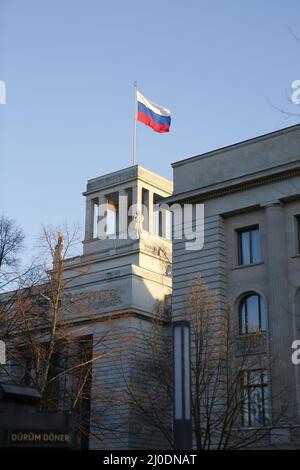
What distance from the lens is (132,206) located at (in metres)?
67.3

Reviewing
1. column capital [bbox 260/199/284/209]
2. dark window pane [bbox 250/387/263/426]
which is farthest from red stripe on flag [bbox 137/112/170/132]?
dark window pane [bbox 250/387/263/426]

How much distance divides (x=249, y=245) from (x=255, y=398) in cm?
827

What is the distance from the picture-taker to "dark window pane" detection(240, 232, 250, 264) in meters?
36.5

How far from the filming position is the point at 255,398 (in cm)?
3189

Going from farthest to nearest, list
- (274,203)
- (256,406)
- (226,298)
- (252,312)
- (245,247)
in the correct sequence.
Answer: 1. (245,247)
2. (226,298)
3. (252,312)
4. (274,203)
5. (256,406)

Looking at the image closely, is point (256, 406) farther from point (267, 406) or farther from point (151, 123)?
point (151, 123)

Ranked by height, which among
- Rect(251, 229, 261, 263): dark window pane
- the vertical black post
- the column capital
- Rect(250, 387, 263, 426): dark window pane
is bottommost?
the vertical black post

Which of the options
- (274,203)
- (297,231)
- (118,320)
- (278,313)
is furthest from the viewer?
(118,320)

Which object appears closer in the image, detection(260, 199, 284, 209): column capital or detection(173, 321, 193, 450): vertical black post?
detection(173, 321, 193, 450): vertical black post

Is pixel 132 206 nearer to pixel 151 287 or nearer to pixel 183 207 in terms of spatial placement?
pixel 151 287

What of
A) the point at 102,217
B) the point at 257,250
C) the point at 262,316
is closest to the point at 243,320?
the point at 262,316

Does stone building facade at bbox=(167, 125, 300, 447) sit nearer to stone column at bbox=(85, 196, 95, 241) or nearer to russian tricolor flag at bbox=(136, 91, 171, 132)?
russian tricolor flag at bbox=(136, 91, 171, 132)

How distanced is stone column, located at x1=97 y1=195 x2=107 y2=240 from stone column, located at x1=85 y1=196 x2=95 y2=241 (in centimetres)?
71
